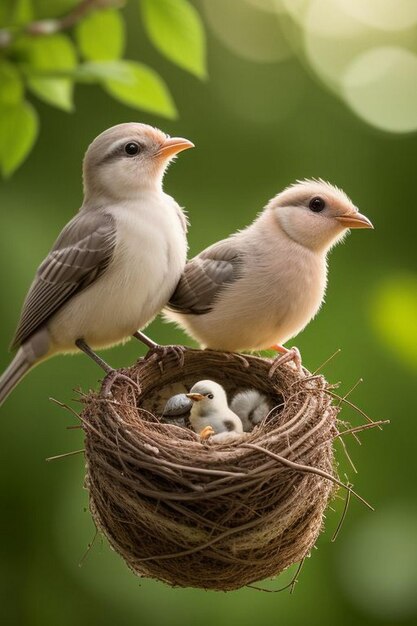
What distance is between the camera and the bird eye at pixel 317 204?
149 inches

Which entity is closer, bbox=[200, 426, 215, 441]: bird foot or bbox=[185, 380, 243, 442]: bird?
bbox=[200, 426, 215, 441]: bird foot

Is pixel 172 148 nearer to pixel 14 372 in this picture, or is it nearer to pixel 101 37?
pixel 101 37

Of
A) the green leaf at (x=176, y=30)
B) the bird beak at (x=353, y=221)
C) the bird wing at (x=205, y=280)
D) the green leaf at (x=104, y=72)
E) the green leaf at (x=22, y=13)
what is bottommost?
the bird wing at (x=205, y=280)

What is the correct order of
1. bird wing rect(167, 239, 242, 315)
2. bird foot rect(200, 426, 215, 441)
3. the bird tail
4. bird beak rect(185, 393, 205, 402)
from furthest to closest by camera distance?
1. bird wing rect(167, 239, 242, 315)
2. the bird tail
3. bird beak rect(185, 393, 205, 402)
4. bird foot rect(200, 426, 215, 441)

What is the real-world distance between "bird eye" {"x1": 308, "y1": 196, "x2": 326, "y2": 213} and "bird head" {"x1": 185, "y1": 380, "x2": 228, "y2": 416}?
0.75m

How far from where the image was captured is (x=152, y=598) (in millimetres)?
6316

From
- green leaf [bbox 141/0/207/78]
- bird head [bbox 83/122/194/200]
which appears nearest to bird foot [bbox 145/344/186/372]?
bird head [bbox 83/122/194/200]

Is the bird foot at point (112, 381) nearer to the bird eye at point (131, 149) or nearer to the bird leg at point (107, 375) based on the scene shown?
the bird leg at point (107, 375)

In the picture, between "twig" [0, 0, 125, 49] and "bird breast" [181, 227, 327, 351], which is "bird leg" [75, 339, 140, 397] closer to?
"bird breast" [181, 227, 327, 351]

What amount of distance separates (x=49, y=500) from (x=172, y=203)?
309cm

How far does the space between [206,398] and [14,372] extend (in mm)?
713

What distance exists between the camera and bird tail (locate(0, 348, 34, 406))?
12.2 ft

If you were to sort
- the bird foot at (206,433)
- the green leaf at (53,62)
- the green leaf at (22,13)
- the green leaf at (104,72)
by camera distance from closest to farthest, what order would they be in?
the green leaf at (104,72) → the green leaf at (22,13) → the green leaf at (53,62) → the bird foot at (206,433)

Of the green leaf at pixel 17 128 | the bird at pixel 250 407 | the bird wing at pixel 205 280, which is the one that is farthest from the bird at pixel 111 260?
the green leaf at pixel 17 128
